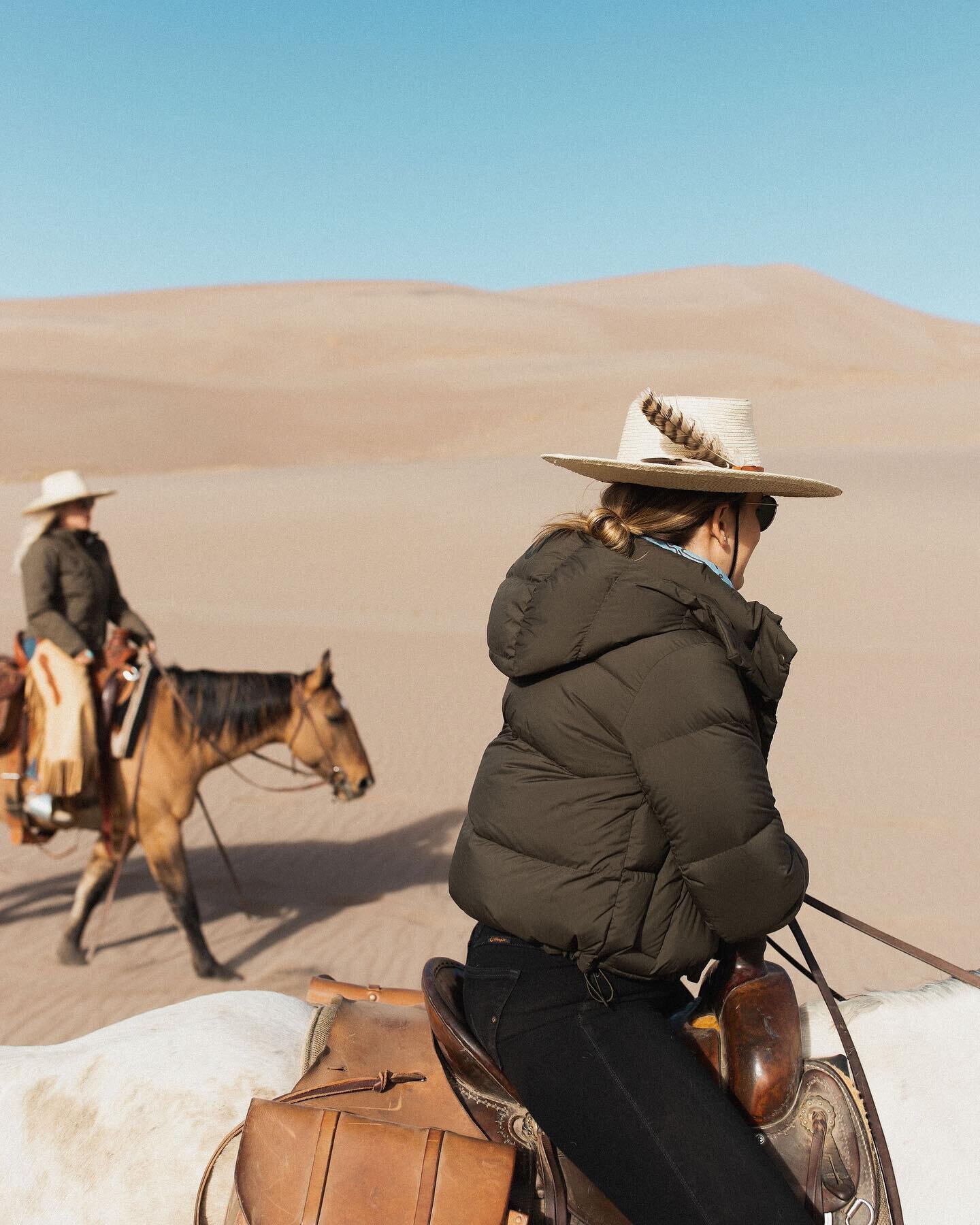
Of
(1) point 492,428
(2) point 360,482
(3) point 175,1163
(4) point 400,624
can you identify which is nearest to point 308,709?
(3) point 175,1163

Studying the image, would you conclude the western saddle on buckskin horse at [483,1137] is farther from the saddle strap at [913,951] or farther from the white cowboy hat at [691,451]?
the white cowboy hat at [691,451]

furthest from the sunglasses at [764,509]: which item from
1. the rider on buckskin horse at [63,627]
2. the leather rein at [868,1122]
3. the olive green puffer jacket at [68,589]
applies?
the olive green puffer jacket at [68,589]

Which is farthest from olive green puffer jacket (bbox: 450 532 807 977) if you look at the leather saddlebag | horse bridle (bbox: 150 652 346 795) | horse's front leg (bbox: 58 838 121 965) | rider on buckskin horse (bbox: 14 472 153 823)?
horse's front leg (bbox: 58 838 121 965)

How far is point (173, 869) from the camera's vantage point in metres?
6.30

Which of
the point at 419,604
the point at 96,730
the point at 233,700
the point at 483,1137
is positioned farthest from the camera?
the point at 419,604

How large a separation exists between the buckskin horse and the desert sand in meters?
0.46

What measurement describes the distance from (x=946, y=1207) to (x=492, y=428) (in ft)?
126

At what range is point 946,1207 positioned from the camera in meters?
2.33

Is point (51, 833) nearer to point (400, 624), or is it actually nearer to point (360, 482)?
point (400, 624)

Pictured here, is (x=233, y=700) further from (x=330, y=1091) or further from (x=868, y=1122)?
(x=868, y=1122)

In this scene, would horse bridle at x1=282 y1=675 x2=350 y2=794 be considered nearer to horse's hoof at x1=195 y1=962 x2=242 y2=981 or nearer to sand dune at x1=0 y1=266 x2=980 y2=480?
horse's hoof at x1=195 y1=962 x2=242 y2=981

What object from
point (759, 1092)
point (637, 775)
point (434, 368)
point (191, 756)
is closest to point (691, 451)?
point (637, 775)

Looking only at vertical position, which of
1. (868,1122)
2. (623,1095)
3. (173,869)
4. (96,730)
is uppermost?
(623,1095)

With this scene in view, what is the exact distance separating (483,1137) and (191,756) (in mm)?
4482
